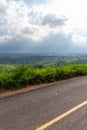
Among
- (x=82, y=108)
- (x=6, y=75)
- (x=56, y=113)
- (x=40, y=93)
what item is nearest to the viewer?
(x=56, y=113)

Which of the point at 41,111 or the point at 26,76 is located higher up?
the point at 26,76

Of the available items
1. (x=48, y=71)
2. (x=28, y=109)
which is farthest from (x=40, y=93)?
(x=48, y=71)

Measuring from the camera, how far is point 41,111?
7.53 metres

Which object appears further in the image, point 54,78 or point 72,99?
point 54,78

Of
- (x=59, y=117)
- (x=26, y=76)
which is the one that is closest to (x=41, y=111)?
(x=59, y=117)

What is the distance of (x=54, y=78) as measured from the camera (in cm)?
1530

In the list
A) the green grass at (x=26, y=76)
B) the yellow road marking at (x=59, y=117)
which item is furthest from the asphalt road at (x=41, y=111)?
the green grass at (x=26, y=76)

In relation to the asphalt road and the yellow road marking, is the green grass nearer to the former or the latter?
the asphalt road

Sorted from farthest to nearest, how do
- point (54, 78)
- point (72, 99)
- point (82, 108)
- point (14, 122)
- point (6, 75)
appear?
1. point (54, 78)
2. point (6, 75)
3. point (72, 99)
4. point (82, 108)
5. point (14, 122)

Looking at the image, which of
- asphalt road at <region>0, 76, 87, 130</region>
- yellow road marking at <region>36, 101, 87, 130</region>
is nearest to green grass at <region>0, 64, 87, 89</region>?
asphalt road at <region>0, 76, 87, 130</region>

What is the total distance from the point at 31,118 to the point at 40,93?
154 inches

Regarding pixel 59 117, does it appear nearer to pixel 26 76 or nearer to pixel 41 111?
pixel 41 111

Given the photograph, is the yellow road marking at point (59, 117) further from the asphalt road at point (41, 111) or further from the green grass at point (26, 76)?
the green grass at point (26, 76)

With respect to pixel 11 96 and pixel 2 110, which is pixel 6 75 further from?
pixel 2 110
